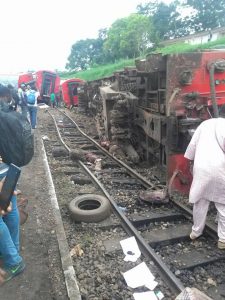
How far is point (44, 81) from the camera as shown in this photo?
99.1 feet

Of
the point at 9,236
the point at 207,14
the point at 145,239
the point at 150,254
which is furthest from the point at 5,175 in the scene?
the point at 207,14

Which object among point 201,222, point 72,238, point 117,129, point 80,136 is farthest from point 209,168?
point 80,136

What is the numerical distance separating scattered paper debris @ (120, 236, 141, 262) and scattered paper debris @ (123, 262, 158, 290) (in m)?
0.22

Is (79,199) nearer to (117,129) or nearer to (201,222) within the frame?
(201,222)

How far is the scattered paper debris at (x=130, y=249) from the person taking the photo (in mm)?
4557

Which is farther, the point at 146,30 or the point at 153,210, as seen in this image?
the point at 146,30

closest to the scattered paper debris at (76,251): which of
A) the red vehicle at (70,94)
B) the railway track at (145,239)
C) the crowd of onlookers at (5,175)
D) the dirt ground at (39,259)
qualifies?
the railway track at (145,239)

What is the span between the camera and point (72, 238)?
16.7ft

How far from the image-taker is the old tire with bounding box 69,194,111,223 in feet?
18.3

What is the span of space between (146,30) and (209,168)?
182 ft

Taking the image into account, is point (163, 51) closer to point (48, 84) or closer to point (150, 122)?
point (48, 84)

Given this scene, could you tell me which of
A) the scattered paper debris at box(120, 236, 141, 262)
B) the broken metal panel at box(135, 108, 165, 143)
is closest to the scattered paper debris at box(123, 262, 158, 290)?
the scattered paper debris at box(120, 236, 141, 262)

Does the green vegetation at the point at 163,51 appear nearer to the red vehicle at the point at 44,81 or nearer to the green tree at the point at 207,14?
the red vehicle at the point at 44,81

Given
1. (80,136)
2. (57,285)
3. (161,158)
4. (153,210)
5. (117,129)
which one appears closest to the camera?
(57,285)
